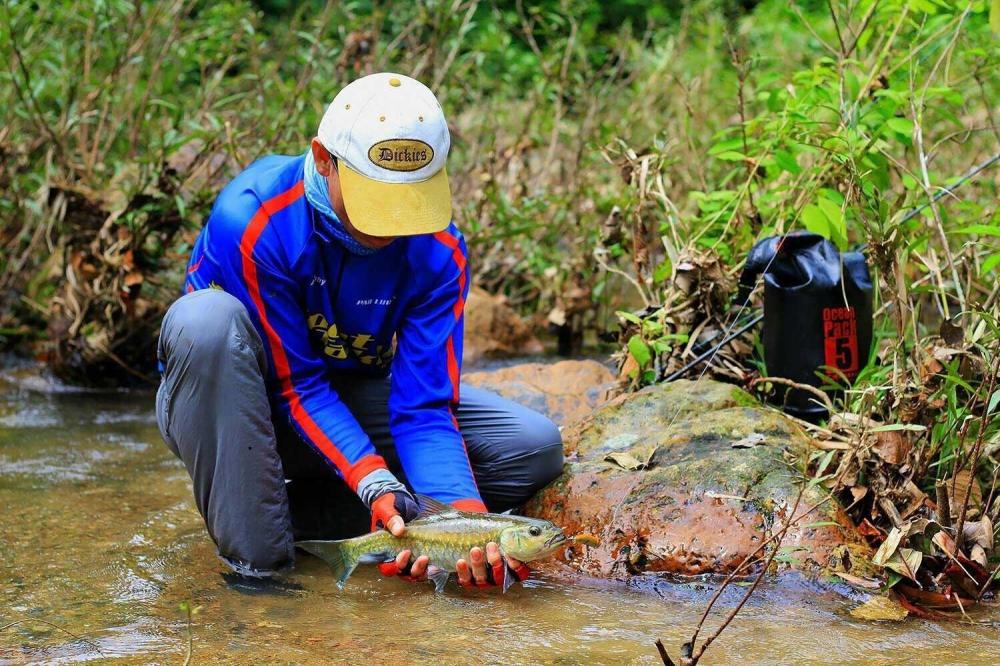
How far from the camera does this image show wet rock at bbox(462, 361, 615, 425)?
4.59m

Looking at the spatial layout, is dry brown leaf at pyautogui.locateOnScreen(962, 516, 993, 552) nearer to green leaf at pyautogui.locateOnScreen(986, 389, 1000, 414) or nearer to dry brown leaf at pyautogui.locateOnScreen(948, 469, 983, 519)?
dry brown leaf at pyautogui.locateOnScreen(948, 469, 983, 519)

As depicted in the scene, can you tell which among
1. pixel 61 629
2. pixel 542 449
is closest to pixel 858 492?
pixel 542 449

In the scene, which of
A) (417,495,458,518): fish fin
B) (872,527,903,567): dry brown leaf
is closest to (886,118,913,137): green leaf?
(872,527,903,567): dry brown leaf

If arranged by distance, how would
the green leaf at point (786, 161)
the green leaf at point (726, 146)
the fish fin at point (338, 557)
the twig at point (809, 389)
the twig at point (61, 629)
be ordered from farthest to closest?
the green leaf at point (726, 146)
the green leaf at point (786, 161)
the twig at point (809, 389)
the fish fin at point (338, 557)
the twig at point (61, 629)

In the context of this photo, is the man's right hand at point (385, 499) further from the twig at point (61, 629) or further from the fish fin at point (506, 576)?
the twig at point (61, 629)

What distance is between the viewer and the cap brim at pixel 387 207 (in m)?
2.94

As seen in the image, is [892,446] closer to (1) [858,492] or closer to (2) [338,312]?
(1) [858,492]

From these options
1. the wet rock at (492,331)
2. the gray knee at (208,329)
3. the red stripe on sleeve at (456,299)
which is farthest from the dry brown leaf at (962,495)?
the wet rock at (492,331)

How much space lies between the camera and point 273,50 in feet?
27.6

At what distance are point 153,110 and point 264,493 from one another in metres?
4.40

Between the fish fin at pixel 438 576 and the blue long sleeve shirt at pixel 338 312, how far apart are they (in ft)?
0.69

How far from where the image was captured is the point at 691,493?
336 centimetres

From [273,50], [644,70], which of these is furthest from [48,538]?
[644,70]

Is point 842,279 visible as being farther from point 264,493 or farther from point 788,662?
point 264,493
